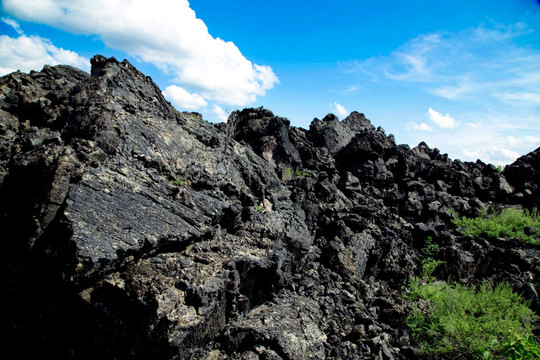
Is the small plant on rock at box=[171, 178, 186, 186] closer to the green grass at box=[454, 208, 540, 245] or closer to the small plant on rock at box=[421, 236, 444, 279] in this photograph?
the small plant on rock at box=[421, 236, 444, 279]

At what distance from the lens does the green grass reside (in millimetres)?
13094

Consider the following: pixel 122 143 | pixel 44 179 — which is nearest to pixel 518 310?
pixel 122 143

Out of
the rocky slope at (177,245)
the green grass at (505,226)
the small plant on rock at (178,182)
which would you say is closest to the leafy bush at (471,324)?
the rocky slope at (177,245)

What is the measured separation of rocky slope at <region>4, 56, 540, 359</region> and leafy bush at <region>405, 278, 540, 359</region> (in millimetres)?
522

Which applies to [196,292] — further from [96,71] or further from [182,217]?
[96,71]

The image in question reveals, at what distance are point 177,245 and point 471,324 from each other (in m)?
7.33

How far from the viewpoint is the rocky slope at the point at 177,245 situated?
5.12m

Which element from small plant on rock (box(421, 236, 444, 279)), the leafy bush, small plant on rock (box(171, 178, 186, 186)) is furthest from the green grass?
small plant on rock (box(171, 178, 186, 186))

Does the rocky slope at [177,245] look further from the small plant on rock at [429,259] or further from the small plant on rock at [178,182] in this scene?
the small plant on rock at [429,259]

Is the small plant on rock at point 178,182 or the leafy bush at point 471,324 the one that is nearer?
the leafy bush at point 471,324

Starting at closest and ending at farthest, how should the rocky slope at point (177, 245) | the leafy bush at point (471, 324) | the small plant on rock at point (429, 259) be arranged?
the rocky slope at point (177, 245), the leafy bush at point (471, 324), the small plant on rock at point (429, 259)

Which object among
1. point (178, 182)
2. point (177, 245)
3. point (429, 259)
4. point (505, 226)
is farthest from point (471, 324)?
point (505, 226)

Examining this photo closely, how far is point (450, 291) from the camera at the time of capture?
342 inches

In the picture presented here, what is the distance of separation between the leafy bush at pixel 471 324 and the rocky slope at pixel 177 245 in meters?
0.52
